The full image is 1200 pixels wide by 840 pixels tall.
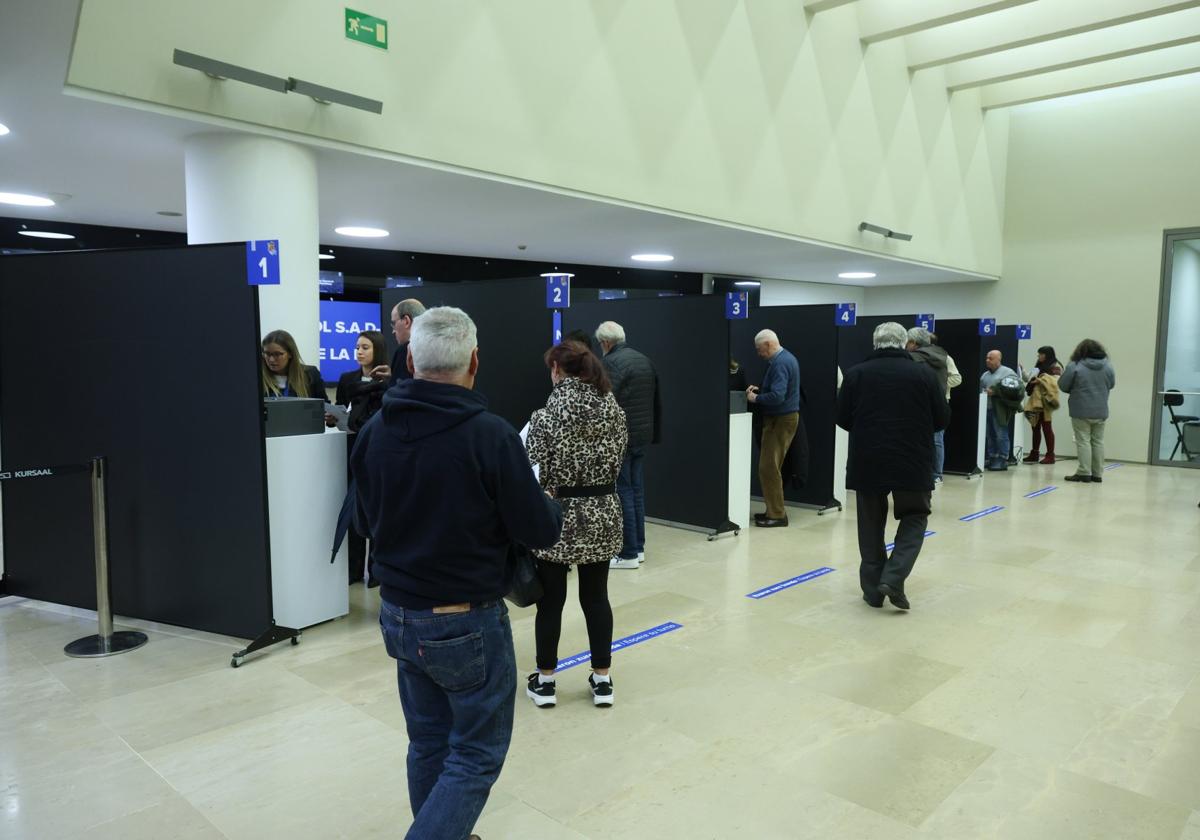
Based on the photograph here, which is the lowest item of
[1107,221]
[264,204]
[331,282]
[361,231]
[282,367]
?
[282,367]

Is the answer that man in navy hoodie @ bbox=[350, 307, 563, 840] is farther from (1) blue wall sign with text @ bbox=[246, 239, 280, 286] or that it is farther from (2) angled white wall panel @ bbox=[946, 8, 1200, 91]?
(2) angled white wall panel @ bbox=[946, 8, 1200, 91]

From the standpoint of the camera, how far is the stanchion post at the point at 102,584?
413cm

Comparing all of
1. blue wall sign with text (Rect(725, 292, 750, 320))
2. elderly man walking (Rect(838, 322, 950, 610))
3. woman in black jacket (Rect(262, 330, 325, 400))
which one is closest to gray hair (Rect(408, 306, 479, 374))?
woman in black jacket (Rect(262, 330, 325, 400))

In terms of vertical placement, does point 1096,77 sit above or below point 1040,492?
above

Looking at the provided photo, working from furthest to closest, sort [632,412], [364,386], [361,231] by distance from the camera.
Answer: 1. [361,231]
2. [632,412]
3. [364,386]

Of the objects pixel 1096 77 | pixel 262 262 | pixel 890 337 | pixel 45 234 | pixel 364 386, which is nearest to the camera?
pixel 262 262

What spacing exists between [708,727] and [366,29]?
15.8 feet

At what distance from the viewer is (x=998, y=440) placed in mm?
11094

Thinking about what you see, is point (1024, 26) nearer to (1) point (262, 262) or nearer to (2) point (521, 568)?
(1) point (262, 262)

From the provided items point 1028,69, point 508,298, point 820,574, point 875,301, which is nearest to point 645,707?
point 820,574

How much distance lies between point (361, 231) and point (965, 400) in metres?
7.61

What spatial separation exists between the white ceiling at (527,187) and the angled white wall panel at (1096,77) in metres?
0.02

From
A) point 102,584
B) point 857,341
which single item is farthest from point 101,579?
point 857,341

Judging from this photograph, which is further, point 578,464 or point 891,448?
point 891,448
